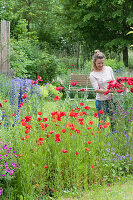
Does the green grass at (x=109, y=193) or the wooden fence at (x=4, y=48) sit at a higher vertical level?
the wooden fence at (x=4, y=48)

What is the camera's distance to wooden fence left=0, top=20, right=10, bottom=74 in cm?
899

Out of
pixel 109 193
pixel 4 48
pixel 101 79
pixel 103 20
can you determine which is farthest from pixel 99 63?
pixel 103 20

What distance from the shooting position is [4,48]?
902cm

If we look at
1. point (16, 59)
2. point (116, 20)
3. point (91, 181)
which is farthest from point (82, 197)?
point (116, 20)

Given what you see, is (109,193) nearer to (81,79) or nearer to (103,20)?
(81,79)

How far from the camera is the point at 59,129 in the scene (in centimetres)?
364

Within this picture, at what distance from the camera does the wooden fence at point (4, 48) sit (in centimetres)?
899

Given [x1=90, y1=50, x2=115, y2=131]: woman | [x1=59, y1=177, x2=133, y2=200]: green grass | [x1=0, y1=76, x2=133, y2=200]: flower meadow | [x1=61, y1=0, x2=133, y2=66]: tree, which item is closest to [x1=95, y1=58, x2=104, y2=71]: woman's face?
[x1=90, y1=50, x2=115, y2=131]: woman

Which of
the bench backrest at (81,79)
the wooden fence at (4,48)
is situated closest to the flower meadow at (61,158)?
the wooden fence at (4,48)

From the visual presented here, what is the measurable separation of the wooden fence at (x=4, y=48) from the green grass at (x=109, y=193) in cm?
659

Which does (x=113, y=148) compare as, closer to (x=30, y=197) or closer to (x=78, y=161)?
(x=78, y=161)

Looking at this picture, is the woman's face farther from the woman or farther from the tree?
the tree

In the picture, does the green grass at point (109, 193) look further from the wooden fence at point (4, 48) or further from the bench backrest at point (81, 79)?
the bench backrest at point (81, 79)

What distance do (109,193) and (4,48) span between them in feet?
23.0
